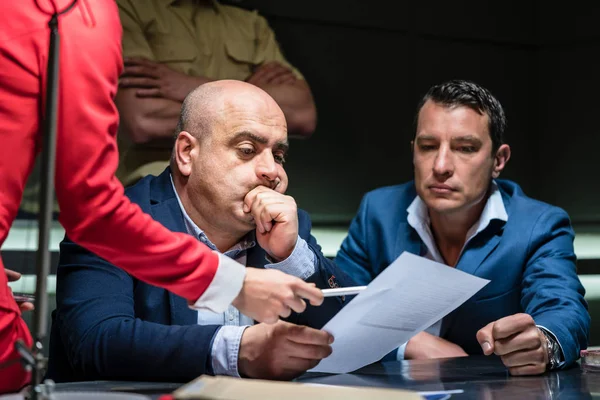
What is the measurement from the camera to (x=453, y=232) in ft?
8.41

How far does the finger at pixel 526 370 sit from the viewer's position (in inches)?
64.8

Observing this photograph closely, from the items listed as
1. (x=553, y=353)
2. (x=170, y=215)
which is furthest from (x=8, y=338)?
(x=553, y=353)

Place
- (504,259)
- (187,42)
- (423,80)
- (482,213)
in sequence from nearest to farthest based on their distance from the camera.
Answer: (504,259)
(482,213)
(187,42)
(423,80)

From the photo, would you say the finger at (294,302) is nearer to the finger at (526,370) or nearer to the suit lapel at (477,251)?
the finger at (526,370)

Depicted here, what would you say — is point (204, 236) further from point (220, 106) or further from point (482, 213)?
point (482, 213)

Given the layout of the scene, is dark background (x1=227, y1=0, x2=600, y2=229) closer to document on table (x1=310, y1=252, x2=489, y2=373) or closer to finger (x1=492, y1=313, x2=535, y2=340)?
finger (x1=492, y1=313, x2=535, y2=340)

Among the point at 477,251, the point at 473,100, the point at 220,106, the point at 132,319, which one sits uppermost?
the point at 473,100

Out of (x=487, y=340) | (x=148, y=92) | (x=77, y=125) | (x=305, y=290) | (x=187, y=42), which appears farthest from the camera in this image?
(x=187, y=42)

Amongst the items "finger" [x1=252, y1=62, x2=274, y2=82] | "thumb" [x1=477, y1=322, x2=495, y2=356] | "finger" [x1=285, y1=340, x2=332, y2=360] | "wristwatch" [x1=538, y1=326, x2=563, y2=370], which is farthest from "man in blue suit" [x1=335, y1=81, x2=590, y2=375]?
"finger" [x1=285, y1=340, x2=332, y2=360]

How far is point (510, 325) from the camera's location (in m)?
1.72

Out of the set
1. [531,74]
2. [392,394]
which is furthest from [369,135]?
→ [392,394]

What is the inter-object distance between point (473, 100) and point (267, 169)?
0.93 meters

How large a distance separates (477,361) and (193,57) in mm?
1400

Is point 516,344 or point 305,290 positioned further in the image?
point 516,344
